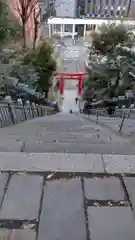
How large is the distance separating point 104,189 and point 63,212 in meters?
0.36

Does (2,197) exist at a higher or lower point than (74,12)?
higher

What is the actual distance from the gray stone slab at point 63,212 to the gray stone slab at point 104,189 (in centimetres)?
6

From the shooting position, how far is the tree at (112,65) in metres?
14.3

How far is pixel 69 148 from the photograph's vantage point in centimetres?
286

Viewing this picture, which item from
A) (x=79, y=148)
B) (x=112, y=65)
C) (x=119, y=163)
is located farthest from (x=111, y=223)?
(x=112, y=65)

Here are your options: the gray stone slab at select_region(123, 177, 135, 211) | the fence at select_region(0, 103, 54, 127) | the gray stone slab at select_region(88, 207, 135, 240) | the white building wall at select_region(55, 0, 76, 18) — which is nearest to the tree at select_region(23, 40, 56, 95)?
the fence at select_region(0, 103, 54, 127)

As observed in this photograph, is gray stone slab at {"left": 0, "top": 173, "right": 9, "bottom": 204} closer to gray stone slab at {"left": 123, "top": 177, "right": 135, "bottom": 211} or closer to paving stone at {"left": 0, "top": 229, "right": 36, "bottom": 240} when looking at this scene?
paving stone at {"left": 0, "top": 229, "right": 36, "bottom": 240}

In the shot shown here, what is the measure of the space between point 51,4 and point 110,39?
1332 cm

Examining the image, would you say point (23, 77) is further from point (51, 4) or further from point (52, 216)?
point (51, 4)

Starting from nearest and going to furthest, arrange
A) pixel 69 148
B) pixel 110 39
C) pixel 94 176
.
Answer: pixel 94 176 → pixel 69 148 → pixel 110 39

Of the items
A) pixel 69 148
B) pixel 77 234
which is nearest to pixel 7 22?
pixel 69 148

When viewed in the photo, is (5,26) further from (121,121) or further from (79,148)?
(79,148)

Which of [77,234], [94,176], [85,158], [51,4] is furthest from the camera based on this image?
[51,4]

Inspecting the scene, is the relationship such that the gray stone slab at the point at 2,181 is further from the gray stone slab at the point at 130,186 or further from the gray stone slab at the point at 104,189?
the gray stone slab at the point at 130,186
